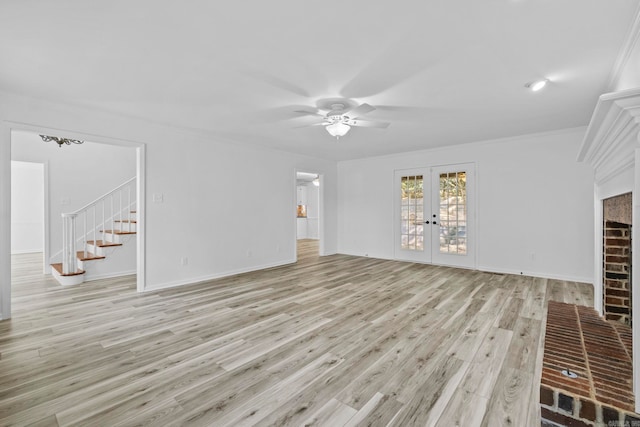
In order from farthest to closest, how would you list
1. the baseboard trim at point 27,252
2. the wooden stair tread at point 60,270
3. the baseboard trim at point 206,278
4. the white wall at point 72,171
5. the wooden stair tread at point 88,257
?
1. the baseboard trim at point 27,252
2. the white wall at point 72,171
3. the wooden stair tread at point 88,257
4. the wooden stair tread at point 60,270
5. the baseboard trim at point 206,278

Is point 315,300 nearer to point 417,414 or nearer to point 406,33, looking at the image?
point 417,414

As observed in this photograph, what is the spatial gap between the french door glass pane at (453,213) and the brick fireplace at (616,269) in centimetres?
328

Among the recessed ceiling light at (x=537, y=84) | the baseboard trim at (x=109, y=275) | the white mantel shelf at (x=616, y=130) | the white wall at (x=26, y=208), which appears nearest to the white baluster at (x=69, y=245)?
the baseboard trim at (x=109, y=275)

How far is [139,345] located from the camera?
2521 millimetres

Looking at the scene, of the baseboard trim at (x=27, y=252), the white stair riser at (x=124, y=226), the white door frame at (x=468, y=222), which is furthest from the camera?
the baseboard trim at (x=27, y=252)

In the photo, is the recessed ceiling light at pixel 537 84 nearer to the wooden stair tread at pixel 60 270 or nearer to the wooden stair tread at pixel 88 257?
the wooden stair tread at pixel 88 257

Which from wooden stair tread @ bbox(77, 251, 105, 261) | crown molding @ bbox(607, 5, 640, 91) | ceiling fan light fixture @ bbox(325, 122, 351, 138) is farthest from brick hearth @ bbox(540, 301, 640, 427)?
wooden stair tread @ bbox(77, 251, 105, 261)

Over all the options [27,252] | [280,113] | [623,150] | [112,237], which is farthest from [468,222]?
[27,252]

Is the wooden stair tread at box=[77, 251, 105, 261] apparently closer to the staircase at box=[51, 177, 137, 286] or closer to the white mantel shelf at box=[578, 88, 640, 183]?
the staircase at box=[51, 177, 137, 286]

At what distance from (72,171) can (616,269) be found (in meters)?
7.72

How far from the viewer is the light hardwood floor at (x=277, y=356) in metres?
1.68

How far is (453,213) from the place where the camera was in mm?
5742

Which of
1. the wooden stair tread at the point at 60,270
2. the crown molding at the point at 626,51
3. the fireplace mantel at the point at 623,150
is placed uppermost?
the crown molding at the point at 626,51

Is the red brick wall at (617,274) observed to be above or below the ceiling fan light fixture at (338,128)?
below
